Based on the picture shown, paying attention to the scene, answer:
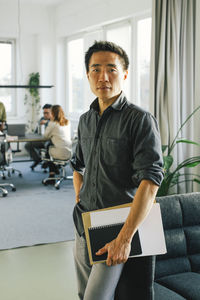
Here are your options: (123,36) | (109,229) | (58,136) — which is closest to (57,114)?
(58,136)

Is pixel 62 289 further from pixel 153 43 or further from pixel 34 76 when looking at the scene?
pixel 34 76

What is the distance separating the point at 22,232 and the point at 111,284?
114 inches

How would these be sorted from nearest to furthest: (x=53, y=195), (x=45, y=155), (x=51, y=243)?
1. (x=51, y=243)
2. (x=53, y=195)
3. (x=45, y=155)

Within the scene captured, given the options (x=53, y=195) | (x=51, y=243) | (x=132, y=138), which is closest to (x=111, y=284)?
(x=132, y=138)

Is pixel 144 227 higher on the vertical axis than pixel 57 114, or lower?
lower

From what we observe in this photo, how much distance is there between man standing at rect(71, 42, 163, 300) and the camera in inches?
55.6

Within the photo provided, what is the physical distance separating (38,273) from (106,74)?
7.12ft

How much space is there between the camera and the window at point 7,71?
30.9 feet

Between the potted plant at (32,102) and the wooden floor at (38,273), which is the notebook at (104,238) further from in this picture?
the potted plant at (32,102)

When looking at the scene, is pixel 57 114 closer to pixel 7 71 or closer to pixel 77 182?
pixel 7 71

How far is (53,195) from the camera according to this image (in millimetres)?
5852

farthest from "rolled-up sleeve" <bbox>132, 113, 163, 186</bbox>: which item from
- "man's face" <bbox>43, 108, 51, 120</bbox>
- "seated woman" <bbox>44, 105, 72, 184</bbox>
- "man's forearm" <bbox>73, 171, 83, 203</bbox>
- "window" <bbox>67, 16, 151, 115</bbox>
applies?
"man's face" <bbox>43, 108, 51, 120</bbox>

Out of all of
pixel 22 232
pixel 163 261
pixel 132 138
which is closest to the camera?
pixel 132 138

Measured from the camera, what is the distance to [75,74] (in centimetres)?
925
